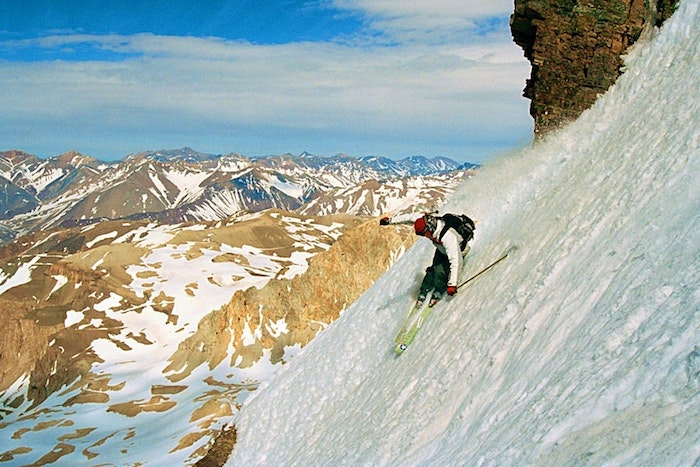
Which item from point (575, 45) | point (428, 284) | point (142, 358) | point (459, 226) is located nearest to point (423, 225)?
point (459, 226)

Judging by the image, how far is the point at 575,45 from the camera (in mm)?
19594

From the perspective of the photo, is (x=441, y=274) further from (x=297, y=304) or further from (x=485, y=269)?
(x=297, y=304)

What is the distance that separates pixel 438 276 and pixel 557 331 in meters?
6.11

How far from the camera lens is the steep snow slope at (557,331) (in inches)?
275

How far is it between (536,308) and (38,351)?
13901 centimetres

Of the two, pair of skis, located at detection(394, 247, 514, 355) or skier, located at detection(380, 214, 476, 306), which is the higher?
skier, located at detection(380, 214, 476, 306)

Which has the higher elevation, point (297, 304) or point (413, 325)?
point (413, 325)

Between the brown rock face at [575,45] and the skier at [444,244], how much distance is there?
6.96 meters

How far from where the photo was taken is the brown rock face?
60.1 ft

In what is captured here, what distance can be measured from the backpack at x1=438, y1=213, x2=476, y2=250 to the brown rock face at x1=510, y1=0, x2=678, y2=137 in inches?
260

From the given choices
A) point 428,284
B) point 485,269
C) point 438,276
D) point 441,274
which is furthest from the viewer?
point 428,284

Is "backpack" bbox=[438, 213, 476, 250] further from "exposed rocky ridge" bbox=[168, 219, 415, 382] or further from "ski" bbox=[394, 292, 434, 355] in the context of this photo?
"exposed rocky ridge" bbox=[168, 219, 415, 382]

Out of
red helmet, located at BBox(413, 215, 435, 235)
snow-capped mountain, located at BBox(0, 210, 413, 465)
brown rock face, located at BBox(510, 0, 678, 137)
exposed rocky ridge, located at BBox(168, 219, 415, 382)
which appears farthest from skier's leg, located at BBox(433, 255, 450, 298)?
exposed rocky ridge, located at BBox(168, 219, 415, 382)

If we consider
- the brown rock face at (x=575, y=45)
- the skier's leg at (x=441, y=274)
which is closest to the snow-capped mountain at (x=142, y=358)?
the skier's leg at (x=441, y=274)
